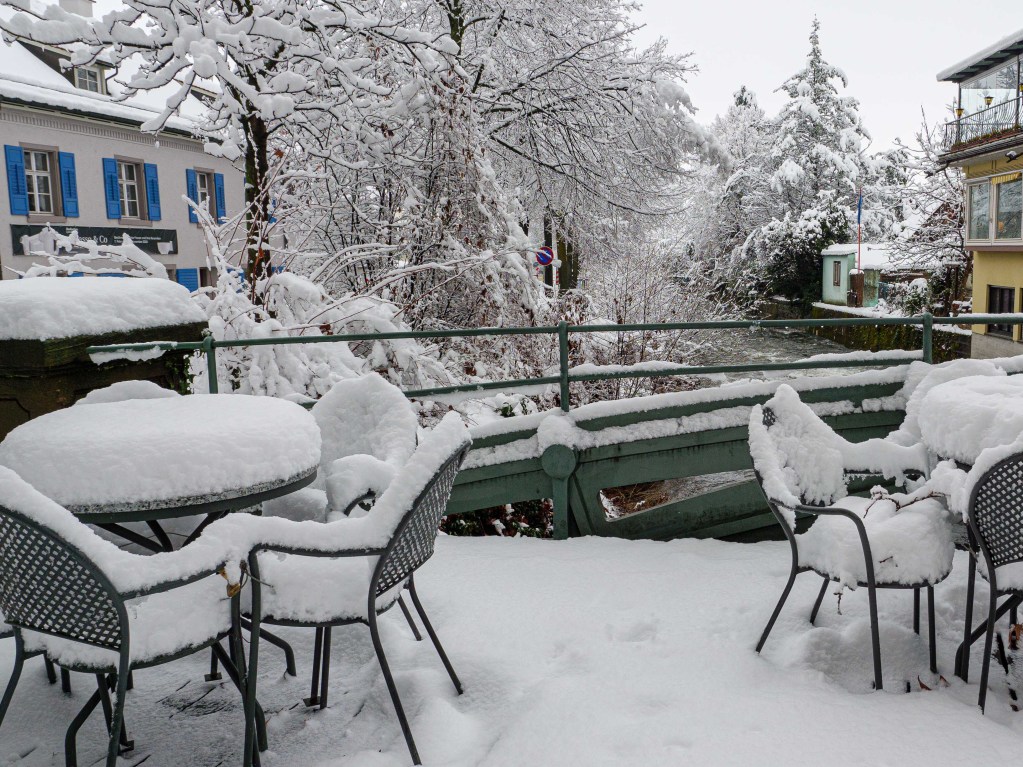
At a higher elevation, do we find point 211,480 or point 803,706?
point 211,480

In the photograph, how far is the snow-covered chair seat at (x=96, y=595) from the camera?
180 cm

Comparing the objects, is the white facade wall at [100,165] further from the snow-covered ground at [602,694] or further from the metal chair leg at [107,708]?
the metal chair leg at [107,708]

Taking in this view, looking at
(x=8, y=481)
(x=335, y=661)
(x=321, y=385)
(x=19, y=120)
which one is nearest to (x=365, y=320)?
(x=321, y=385)

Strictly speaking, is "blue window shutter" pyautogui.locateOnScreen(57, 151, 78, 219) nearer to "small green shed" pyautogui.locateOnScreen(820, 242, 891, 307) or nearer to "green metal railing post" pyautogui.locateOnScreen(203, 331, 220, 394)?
"green metal railing post" pyautogui.locateOnScreen(203, 331, 220, 394)

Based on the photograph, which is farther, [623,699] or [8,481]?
[623,699]

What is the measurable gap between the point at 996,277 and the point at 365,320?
21.6m

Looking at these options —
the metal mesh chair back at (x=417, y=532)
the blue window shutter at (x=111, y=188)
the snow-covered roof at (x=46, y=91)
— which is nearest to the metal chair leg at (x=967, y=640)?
the metal mesh chair back at (x=417, y=532)

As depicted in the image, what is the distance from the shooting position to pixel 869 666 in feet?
8.82

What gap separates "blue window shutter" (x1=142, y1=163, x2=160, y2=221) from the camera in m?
22.6

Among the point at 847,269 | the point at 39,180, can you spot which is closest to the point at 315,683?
the point at 39,180

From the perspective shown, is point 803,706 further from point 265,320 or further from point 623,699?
point 265,320

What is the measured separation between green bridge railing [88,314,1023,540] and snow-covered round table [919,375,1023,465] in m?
1.26

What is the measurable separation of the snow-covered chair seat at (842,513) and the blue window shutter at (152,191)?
22941mm

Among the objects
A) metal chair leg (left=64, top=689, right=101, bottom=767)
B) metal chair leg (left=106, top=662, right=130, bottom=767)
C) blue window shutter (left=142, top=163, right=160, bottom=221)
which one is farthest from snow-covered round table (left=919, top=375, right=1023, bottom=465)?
blue window shutter (left=142, top=163, right=160, bottom=221)
